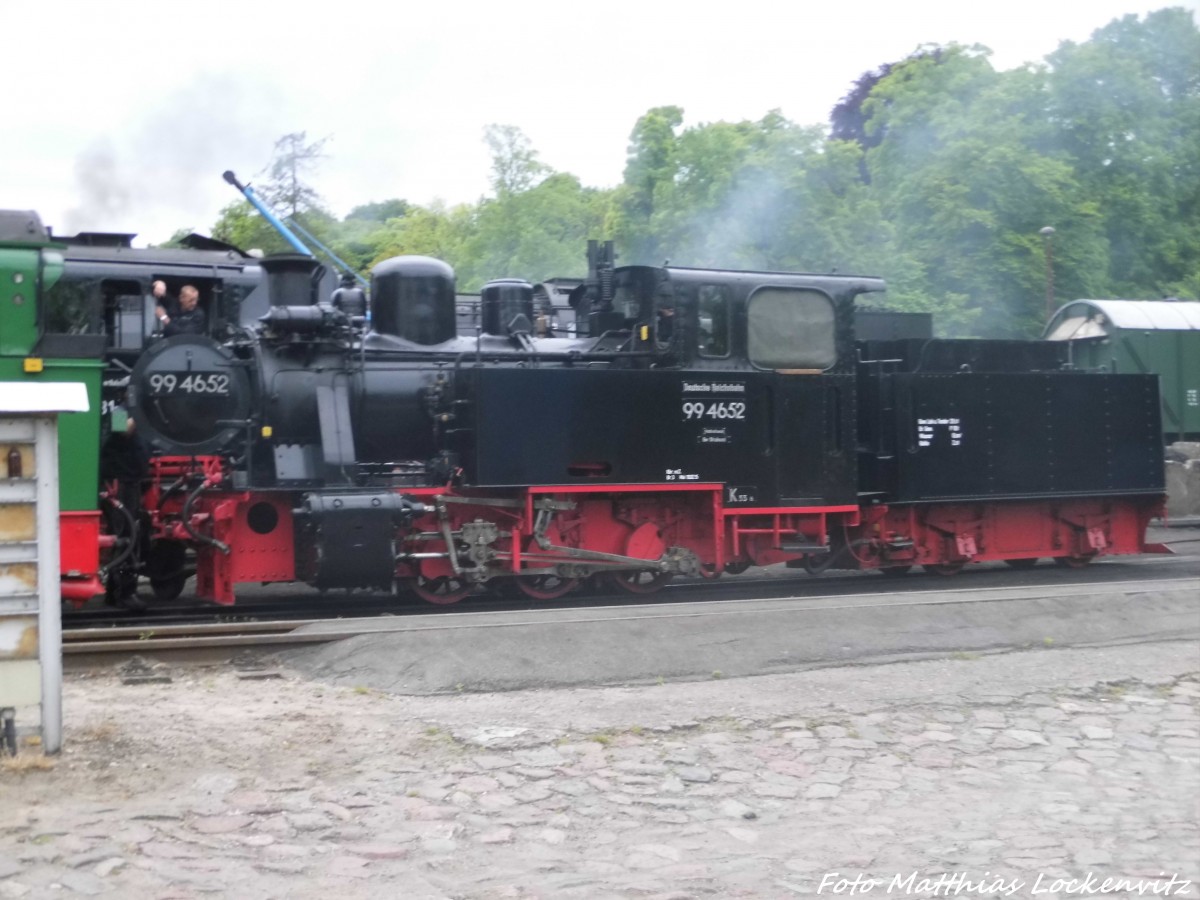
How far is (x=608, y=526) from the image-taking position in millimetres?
11211

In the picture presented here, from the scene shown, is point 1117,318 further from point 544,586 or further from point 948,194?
point 544,586

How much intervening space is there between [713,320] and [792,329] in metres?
0.86

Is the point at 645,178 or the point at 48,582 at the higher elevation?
the point at 645,178

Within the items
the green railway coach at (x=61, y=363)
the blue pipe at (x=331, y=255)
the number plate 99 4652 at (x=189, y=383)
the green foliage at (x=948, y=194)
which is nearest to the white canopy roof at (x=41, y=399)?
the green railway coach at (x=61, y=363)

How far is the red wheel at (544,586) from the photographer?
11.2 m

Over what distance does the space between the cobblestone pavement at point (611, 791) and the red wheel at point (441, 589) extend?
3237 millimetres

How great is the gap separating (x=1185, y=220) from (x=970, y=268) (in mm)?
7272

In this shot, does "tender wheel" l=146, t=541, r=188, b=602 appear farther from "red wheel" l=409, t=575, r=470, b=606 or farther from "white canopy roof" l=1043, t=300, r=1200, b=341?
"white canopy roof" l=1043, t=300, r=1200, b=341

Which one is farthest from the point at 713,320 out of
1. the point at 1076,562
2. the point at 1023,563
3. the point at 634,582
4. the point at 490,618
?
the point at 1076,562

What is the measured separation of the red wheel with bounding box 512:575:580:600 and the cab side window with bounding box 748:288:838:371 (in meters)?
2.74

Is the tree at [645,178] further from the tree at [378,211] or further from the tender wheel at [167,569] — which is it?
the tree at [378,211]

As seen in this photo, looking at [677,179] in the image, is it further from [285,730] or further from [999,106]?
[285,730]

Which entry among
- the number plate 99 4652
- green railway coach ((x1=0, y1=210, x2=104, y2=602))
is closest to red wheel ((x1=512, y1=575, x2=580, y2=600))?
the number plate 99 4652

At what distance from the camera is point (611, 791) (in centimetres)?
575
